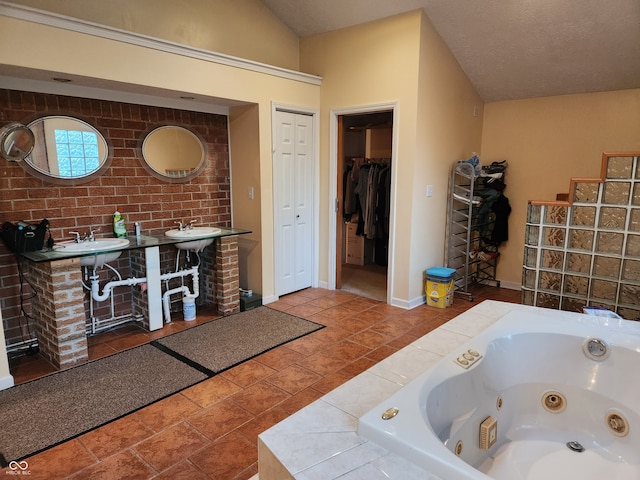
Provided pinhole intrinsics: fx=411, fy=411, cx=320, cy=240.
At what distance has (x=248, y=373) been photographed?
273cm

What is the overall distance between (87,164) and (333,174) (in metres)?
2.25

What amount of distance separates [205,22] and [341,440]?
11.8 feet

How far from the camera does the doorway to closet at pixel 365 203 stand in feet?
16.1

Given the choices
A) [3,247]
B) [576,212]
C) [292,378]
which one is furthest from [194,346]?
[576,212]

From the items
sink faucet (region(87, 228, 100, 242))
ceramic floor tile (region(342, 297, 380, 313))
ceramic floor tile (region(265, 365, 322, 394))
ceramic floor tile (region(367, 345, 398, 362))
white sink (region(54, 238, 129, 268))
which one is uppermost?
sink faucet (region(87, 228, 100, 242))

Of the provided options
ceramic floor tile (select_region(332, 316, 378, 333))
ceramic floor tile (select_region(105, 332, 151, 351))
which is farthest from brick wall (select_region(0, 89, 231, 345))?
ceramic floor tile (select_region(332, 316, 378, 333))

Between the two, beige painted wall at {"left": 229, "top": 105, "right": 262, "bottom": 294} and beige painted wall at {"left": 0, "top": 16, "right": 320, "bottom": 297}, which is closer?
beige painted wall at {"left": 0, "top": 16, "right": 320, "bottom": 297}

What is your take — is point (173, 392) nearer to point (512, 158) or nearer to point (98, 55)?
point (98, 55)

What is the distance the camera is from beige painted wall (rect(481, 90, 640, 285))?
3879mm

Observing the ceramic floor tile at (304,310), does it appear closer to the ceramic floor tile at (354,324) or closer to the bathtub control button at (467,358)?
the ceramic floor tile at (354,324)

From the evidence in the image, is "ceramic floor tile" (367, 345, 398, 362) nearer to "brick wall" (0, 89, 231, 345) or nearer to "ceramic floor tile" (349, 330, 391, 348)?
"ceramic floor tile" (349, 330, 391, 348)

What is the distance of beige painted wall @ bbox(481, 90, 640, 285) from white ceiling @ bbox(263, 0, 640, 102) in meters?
0.14

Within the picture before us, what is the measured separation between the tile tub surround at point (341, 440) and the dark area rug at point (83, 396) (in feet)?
4.12

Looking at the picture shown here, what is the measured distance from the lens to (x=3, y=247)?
2834 millimetres
